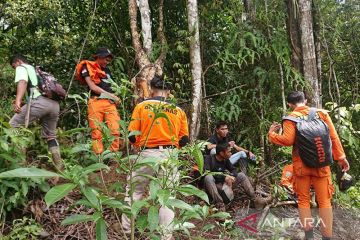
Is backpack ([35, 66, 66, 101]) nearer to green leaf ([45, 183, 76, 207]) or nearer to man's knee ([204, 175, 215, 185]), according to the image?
man's knee ([204, 175, 215, 185])

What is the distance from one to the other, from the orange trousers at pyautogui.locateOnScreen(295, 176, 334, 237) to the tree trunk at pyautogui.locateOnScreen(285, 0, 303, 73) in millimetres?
2567

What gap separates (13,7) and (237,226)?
217 inches

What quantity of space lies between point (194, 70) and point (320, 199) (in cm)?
294

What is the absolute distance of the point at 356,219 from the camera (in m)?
6.12

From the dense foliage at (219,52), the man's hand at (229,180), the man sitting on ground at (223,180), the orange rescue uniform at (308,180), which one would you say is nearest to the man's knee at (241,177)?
the man sitting on ground at (223,180)

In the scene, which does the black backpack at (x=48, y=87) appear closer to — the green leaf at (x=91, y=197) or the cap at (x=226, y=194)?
the cap at (x=226, y=194)

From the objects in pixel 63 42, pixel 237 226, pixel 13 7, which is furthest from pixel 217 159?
pixel 13 7

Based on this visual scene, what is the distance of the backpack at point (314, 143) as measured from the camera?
4.59 m

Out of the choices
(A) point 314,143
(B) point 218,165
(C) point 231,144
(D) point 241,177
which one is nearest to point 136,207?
(A) point 314,143

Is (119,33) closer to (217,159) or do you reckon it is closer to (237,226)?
(217,159)

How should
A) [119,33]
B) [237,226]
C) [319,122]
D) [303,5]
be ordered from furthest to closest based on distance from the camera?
[119,33]
[303,5]
[237,226]
[319,122]

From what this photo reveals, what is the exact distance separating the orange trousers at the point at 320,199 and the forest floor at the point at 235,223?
41cm

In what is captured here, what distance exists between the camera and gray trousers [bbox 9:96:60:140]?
16.0ft

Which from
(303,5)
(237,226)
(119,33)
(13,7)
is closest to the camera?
(237,226)
